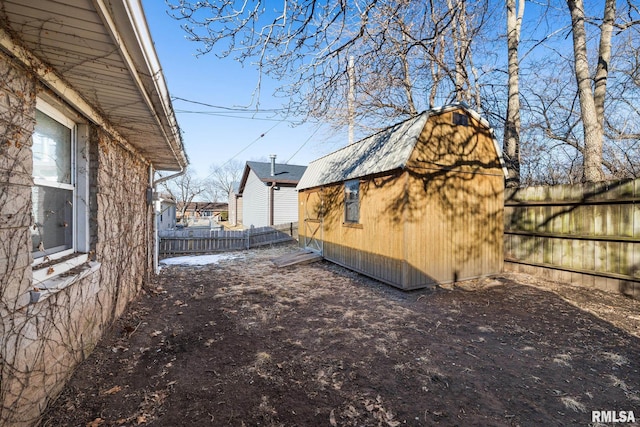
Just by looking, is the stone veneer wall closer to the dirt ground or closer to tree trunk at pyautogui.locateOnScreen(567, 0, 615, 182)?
the dirt ground

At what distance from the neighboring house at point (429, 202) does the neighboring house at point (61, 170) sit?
4368 mm

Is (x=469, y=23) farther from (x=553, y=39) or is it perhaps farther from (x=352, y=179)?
(x=352, y=179)

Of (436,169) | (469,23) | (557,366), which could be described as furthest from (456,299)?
(469,23)

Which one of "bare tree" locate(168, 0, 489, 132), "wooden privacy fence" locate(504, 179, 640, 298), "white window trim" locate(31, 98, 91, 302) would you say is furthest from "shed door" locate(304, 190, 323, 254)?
"white window trim" locate(31, 98, 91, 302)

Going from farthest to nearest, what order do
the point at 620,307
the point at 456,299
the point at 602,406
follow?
the point at 456,299
the point at 620,307
the point at 602,406

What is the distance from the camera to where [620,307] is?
4.59 meters

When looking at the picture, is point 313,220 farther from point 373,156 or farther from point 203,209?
point 203,209

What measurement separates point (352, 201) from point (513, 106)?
5689 mm

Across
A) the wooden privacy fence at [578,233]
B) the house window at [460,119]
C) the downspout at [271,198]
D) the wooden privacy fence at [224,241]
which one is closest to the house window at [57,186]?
the house window at [460,119]

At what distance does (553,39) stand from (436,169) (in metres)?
5.71

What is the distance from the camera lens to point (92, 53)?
201 cm

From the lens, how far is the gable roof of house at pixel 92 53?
5.25ft

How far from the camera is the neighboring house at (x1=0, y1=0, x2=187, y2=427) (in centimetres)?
179

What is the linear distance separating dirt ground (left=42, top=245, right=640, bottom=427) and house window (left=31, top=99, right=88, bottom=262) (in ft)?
4.21
